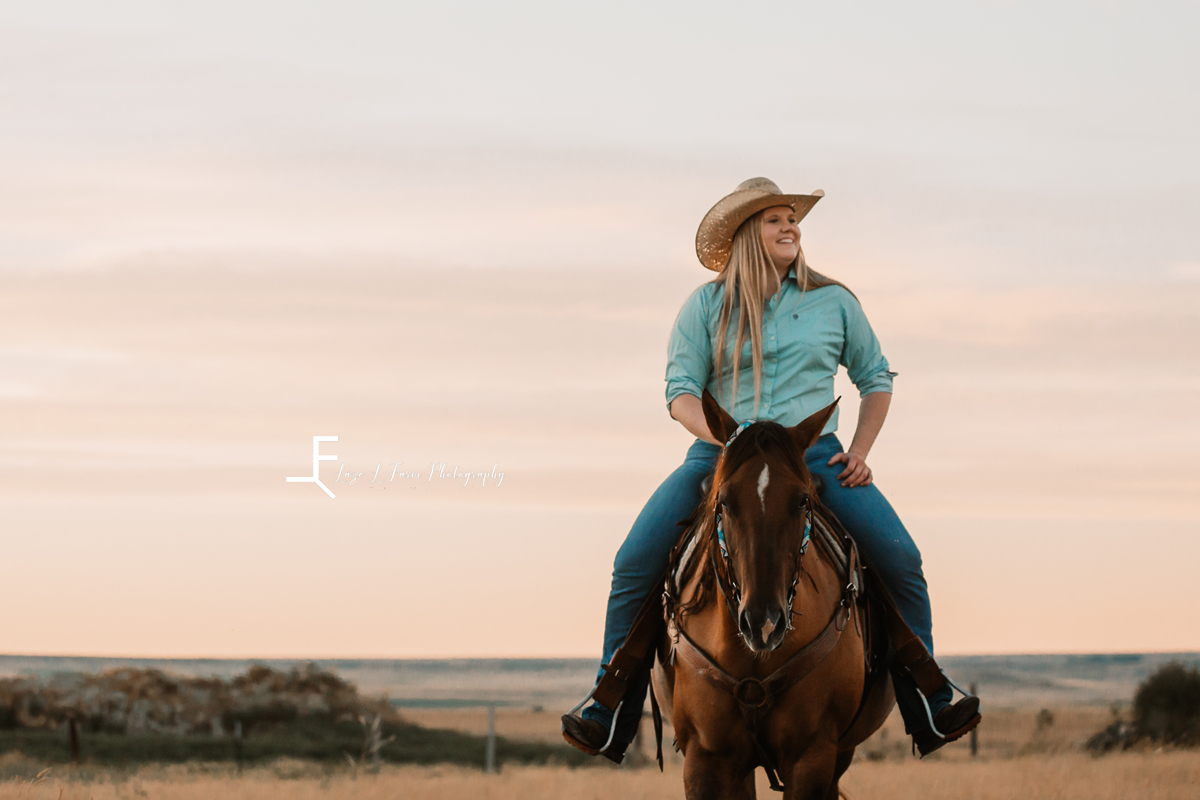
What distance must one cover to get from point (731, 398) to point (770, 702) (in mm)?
2006

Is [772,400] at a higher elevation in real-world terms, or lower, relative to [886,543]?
higher

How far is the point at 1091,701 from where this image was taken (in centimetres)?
4844

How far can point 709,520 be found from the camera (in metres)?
6.53

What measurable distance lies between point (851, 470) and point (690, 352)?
1.27 m

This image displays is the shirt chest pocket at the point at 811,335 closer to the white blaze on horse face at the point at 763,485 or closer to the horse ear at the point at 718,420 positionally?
the horse ear at the point at 718,420

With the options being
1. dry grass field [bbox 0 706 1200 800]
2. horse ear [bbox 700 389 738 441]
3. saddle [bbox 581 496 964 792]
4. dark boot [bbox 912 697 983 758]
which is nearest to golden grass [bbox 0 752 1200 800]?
dry grass field [bbox 0 706 1200 800]

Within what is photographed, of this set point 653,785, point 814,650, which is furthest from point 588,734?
point 653,785

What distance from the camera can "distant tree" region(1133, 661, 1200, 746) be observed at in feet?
104

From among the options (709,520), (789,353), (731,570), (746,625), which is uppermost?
(789,353)

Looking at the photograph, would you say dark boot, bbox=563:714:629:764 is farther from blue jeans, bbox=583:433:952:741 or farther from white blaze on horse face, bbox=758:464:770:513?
white blaze on horse face, bbox=758:464:770:513

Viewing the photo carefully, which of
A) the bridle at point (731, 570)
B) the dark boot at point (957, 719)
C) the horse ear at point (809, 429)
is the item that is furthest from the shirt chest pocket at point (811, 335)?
the dark boot at point (957, 719)

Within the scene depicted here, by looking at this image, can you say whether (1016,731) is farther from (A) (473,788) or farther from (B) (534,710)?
(A) (473,788)

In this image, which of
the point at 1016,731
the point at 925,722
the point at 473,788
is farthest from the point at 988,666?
the point at 925,722

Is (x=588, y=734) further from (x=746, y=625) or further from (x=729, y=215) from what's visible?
(x=729, y=215)
